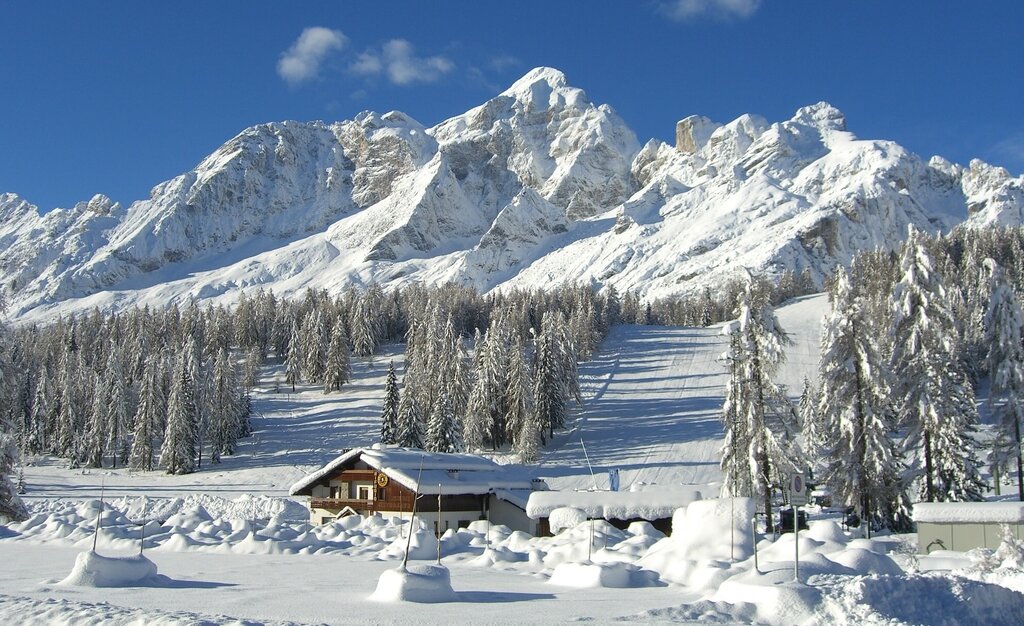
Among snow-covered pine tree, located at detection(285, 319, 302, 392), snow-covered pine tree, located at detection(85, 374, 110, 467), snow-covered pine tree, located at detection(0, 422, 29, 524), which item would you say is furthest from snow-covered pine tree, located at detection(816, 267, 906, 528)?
snow-covered pine tree, located at detection(285, 319, 302, 392)

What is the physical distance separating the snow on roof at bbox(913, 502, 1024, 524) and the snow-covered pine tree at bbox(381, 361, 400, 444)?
46.2 meters

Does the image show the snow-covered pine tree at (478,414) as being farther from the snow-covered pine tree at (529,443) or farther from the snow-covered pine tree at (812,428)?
the snow-covered pine tree at (812,428)

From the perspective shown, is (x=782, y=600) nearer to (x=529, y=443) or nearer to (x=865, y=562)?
(x=865, y=562)

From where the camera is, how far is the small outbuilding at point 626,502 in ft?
121

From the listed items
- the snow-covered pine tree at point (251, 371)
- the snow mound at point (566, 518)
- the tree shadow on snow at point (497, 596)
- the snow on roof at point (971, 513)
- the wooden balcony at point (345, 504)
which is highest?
the snow-covered pine tree at point (251, 371)

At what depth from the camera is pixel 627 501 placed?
37.4m

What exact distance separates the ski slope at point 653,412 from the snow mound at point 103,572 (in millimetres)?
25717

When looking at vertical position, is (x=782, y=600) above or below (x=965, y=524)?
above

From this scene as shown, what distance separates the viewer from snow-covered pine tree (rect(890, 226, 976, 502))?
3275 cm

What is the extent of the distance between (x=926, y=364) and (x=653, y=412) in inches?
1804

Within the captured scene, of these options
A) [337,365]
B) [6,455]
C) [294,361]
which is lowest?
[6,455]

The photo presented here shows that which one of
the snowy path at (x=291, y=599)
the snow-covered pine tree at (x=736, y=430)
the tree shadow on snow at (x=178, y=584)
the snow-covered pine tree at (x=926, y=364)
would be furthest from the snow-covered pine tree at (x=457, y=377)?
the tree shadow on snow at (x=178, y=584)

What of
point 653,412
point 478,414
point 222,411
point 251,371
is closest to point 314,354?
point 251,371

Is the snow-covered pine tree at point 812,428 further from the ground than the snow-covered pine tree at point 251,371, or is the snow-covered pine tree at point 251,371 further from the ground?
the snow-covered pine tree at point 251,371
